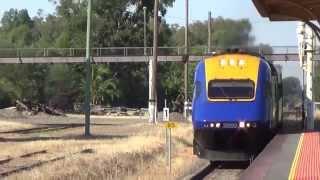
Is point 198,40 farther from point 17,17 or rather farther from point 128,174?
point 128,174

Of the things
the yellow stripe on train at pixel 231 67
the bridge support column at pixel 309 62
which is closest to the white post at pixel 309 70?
the bridge support column at pixel 309 62

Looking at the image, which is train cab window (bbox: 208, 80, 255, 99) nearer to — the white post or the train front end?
the train front end

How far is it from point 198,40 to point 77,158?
10356 centimetres

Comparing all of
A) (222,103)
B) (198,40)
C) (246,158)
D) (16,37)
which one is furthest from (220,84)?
(16,37)

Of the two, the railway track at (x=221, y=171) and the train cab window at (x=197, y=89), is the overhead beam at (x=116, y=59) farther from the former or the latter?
the train cab window at (x=197, y=89)

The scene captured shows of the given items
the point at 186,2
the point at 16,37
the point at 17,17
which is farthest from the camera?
the point at 17,17

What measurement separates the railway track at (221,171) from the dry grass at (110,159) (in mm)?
513

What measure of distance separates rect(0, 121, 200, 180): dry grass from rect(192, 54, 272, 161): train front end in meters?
1.25

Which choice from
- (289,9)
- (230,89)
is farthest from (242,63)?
(289,9)

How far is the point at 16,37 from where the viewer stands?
142125mm

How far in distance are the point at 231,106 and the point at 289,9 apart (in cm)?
343

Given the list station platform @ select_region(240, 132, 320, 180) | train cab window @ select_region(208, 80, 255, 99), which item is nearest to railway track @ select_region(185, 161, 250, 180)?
station platform @ select_region(240, 132, 320, 180)

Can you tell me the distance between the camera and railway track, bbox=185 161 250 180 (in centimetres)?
2078

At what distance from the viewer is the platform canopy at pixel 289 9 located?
19.5 meters
